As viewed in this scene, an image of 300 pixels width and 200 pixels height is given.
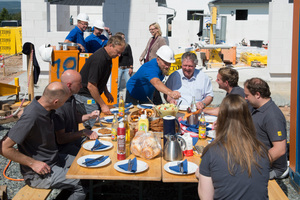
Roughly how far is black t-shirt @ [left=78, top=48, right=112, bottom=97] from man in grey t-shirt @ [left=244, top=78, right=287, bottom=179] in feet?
6.56

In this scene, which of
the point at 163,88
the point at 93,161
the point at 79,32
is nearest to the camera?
the point at 93,161

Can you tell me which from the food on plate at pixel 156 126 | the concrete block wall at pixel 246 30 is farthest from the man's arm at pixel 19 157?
the concrete block wall at pixel 246 30

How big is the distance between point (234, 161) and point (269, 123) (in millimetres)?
1260

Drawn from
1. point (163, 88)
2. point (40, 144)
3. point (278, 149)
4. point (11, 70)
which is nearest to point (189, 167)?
point (278, 149)

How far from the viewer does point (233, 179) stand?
2.29 metres

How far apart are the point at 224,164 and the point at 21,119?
1743mm

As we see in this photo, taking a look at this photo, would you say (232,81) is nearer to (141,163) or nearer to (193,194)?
(193,194)

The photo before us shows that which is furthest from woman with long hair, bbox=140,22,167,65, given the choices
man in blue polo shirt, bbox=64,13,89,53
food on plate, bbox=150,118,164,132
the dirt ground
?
the dirt ground

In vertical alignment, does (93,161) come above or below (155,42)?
below

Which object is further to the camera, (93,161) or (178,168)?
(93,161)

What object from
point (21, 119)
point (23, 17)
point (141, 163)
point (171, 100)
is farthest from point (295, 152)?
point (23, 17)

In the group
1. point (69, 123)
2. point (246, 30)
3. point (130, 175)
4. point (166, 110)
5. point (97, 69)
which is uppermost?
point (246, 30)

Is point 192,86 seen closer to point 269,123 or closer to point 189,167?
point 269,123

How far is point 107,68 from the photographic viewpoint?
15.9 feet
